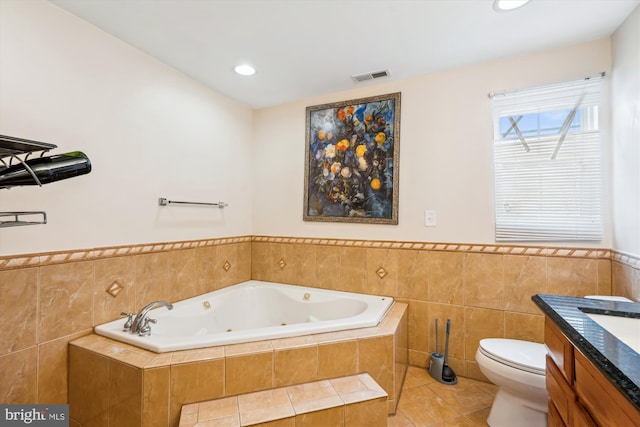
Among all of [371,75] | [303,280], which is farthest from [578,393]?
[371,75]

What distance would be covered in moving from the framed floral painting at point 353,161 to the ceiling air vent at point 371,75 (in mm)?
173

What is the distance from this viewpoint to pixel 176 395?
1387 millimetres

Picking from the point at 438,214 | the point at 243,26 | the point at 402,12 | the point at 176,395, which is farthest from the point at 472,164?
the point at 176,395

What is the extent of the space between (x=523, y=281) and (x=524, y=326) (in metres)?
0.31

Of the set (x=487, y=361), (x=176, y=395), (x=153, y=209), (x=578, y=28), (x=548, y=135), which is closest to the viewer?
(x=176, y=395)

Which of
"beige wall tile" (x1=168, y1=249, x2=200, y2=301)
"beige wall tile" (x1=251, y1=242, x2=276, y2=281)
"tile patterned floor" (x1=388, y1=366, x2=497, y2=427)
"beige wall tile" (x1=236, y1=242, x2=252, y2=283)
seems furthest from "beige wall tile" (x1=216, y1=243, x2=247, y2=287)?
"tile patterned floor" (x1=388, y1=366, x2=497, y2=427)

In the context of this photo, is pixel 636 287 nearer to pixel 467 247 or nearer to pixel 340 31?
pixel 467 247

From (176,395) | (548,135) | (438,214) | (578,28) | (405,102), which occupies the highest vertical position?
(578,28)

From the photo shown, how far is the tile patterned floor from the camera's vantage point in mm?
1701

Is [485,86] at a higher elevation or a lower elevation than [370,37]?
lower

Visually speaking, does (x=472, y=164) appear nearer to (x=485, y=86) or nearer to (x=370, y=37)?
(x=485, y=86)

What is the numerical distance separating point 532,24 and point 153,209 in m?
Answer: 2.69

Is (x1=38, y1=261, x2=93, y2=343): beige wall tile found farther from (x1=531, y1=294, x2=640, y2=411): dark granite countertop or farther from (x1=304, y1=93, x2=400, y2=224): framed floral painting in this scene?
(x1=531, y1=294, x2=640, y2=411): dark granite countertop

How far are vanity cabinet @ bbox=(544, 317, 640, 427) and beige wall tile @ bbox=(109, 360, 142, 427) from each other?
5.51ft
